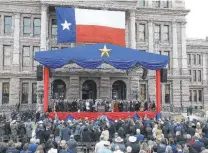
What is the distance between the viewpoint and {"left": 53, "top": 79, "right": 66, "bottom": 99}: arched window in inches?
1600

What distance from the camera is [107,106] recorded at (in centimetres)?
3297

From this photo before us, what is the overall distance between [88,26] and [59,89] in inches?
313

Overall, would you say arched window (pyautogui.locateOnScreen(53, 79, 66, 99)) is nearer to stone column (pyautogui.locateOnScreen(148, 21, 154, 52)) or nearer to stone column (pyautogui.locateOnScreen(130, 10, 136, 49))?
stone column (pyautogui.locateOnScreen(130, 10, 136, 49))

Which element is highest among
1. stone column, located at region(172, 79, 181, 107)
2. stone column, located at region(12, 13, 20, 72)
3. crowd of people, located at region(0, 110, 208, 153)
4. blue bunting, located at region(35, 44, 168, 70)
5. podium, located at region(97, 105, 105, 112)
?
stone column, located at region(12, 13, 20, 72)

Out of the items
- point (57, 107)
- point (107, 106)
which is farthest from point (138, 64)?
point (57, 107)

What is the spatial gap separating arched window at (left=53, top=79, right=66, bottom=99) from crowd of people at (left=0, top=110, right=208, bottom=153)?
57.3 feet

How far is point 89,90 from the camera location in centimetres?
4172

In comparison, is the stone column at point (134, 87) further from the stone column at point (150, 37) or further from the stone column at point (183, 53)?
the stone column at point (183, 53)

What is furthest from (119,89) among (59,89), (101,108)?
(101,108)

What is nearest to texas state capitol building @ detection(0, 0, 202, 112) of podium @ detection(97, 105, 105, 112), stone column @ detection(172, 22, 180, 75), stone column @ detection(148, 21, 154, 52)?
stone column @ detection(172, 22, 180, 75)

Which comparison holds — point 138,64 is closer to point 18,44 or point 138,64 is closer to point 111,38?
point 111,38

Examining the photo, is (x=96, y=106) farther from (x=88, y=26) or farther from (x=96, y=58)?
(x=88, y=26)

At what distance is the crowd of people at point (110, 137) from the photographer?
13.4m

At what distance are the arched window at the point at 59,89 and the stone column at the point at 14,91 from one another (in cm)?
401
